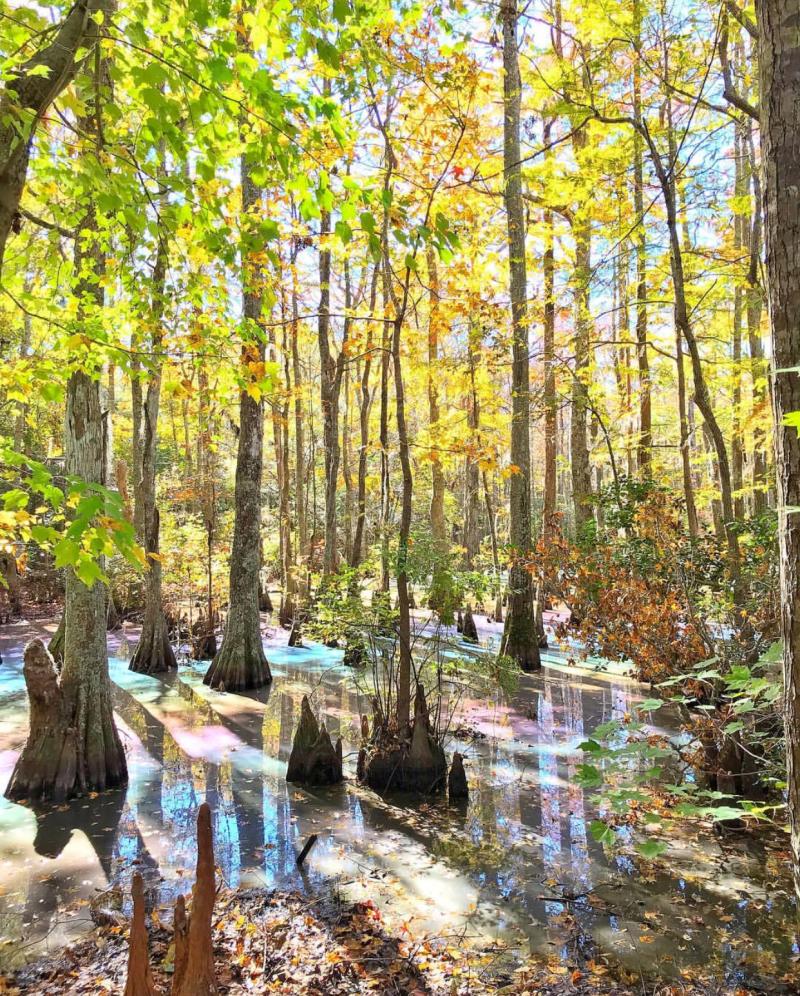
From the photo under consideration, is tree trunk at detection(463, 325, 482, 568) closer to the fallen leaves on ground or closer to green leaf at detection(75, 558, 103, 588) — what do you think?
the fallen leaves on ground

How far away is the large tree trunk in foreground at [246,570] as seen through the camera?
32.7 ft

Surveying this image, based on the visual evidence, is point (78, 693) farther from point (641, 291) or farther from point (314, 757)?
point (641, 291)

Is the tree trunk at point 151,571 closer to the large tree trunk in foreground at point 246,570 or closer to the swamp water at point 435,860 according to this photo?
the large tree trunk in foreground at point 246,570

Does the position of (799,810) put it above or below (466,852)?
above

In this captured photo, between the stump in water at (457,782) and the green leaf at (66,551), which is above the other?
the green leaf at (66,551)

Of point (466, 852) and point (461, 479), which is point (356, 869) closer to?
point (466, 852)

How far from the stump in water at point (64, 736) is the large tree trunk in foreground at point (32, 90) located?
430 centimetres

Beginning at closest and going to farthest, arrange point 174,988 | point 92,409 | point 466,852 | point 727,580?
point 174,988
point 466,852
point 92,409
point 727,580

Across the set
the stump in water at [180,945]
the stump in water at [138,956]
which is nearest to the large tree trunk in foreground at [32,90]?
the stump in water at [138,956]

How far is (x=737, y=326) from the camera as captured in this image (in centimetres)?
1331

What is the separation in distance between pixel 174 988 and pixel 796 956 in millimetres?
3306

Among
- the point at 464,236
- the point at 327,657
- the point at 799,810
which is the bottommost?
the point at 327,657

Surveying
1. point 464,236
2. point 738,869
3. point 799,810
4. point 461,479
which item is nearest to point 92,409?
point 464,236

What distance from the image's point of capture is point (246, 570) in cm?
1034
